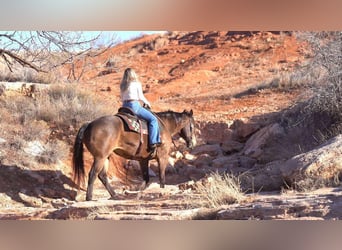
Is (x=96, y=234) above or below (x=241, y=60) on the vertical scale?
below

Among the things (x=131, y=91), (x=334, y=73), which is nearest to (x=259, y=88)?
(x=334, y=73)

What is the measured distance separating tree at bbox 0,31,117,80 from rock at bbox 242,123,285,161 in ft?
7.21

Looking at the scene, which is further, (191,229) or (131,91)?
(131,91)

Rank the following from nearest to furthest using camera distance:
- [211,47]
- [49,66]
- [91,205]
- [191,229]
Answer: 1. [191,229]
2. [91,205]
3. [49,66]
4. [211,47]

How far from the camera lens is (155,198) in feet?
24.8

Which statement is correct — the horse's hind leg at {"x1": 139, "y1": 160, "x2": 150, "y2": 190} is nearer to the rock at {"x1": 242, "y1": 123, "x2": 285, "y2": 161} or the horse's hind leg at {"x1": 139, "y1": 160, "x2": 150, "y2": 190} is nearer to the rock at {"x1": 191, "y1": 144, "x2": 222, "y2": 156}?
the rock at {"x1": 191, "y1": 144, "x2": 222, "y2": 156}

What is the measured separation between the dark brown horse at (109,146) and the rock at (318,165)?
1462mm

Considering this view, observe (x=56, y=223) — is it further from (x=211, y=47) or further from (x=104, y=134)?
(x=211, y=47)

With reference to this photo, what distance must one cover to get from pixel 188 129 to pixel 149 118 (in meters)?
0.68

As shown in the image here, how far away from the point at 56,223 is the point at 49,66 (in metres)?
1.94

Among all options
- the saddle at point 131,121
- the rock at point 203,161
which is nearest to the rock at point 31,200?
the saddle at point 131,121

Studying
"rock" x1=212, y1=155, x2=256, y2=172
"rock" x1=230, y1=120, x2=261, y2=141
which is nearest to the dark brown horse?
"rock" x1=212, y1=155, x2=256, y2=172

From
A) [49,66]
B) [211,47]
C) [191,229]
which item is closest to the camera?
[191,229]

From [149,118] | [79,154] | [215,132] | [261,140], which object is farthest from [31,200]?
[261,140]
